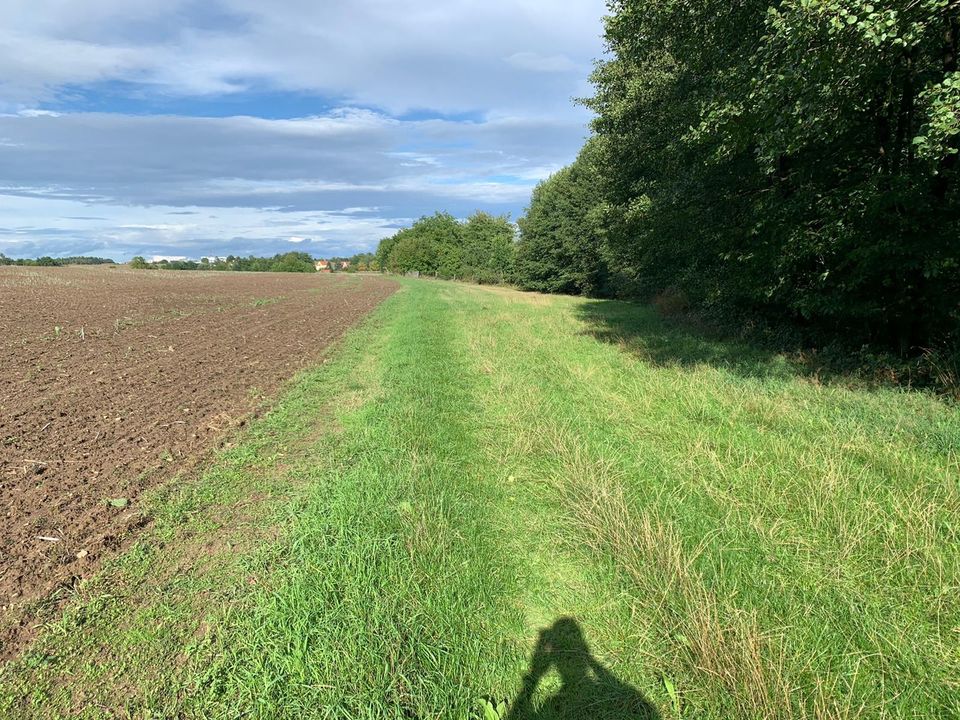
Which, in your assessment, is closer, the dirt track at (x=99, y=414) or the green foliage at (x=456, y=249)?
the dirt track at (x=99, y=414)

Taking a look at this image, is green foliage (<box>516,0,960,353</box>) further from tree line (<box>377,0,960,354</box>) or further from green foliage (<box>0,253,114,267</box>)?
green foliage (<box>0,253,114,267</box>)

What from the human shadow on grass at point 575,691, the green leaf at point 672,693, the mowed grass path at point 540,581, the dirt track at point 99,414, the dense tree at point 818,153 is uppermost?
the dense tree at point 818,153

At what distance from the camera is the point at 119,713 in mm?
2535

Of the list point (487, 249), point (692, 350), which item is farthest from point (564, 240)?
point (692, 350)

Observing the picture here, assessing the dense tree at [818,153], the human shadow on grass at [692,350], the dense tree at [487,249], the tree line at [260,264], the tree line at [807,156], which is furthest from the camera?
the tree line at [260,264]

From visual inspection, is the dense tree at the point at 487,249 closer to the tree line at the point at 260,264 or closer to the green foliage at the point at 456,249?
the green foliage at the point at 456,249

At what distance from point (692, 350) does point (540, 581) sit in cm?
1029

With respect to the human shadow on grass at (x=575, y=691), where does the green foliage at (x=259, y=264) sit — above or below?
above

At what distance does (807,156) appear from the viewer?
34.7 feet

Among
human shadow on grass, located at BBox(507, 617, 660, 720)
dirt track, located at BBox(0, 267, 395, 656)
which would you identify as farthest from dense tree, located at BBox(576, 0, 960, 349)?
dirt track, located at BBox(0, 267, 395, 656)

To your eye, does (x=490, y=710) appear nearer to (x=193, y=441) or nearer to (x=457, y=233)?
(x=193, y=441)

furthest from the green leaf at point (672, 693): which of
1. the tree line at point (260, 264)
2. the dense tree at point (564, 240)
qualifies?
the tree line at point (260, 264)

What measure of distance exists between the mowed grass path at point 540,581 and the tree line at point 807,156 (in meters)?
3.28

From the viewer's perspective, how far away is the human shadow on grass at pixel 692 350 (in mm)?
9946
